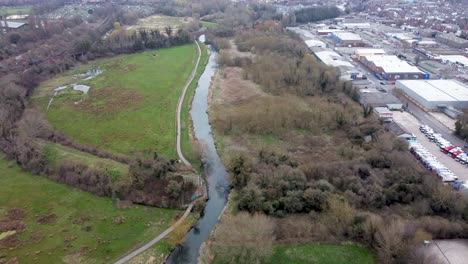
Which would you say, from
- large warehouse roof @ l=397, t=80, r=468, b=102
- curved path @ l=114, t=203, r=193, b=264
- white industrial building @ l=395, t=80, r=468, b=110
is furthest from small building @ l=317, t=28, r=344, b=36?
curved path @ l=114, t=203, r=193, b=264

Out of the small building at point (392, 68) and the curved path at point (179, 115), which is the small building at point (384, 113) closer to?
the small building at point (392, 68)

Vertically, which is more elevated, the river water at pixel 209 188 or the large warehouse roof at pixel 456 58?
the large warehouse roof at pixel 456 58

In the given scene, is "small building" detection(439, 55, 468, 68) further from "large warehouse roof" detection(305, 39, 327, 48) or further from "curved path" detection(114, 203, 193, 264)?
"curved path" detection(114, 203, 193, 264)

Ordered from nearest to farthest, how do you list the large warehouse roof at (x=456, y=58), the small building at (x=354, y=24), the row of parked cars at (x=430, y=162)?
the row of parked cars at (x=430, y=162) < the large warehouse roof at (x=456, y=58) < the small building at (x=354, y=24)

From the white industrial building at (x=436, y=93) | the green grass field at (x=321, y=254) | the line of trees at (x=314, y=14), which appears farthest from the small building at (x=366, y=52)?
the green grass field at (x=321, y=254)

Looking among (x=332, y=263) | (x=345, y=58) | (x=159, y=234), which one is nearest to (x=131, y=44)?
(x=345, y=58)

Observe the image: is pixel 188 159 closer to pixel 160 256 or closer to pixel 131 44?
pixel 160 256
